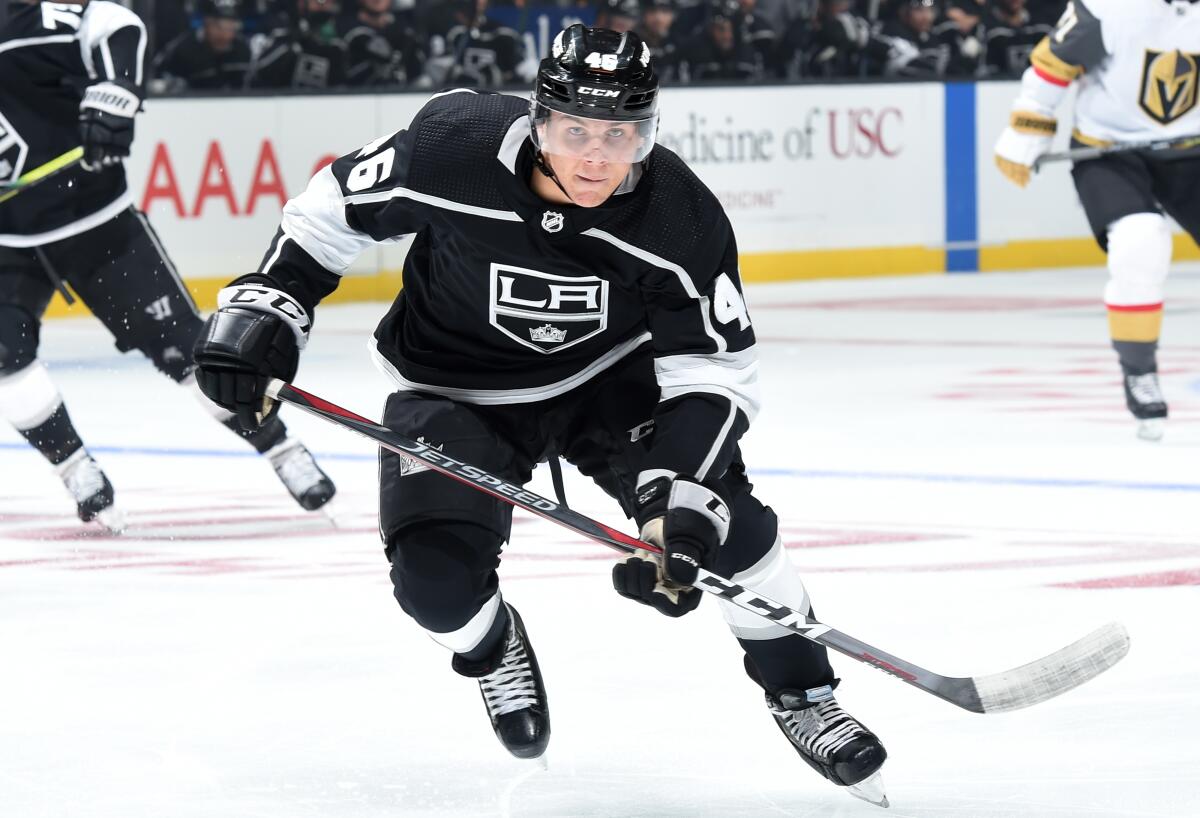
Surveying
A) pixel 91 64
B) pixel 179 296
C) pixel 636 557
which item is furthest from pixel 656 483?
pixel 91 64

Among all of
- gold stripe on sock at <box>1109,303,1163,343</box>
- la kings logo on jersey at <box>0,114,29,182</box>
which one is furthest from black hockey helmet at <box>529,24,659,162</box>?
gold stripe on sock at <box>1109,303,1163,343</box>

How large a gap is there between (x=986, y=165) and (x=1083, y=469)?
624 cm

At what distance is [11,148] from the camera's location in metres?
4.73

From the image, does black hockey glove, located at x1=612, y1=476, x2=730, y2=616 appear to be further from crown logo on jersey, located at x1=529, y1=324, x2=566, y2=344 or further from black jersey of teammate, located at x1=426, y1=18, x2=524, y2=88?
black jersey of teammate, located at x1=426, y1=18, x2=524, y2=88

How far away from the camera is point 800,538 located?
4.26 metres

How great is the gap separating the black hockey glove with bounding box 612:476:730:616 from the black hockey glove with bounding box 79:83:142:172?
242 centimetres

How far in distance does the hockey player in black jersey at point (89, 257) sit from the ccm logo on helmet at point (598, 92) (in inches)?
84.0

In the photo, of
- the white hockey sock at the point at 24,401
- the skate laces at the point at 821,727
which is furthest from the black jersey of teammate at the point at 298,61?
the skate laces at the point at 821,727

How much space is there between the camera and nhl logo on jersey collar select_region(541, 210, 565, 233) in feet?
8.26

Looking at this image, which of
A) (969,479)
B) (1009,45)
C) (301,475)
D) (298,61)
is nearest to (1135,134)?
(969,479)

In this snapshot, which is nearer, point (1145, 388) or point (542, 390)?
point (542, 390)

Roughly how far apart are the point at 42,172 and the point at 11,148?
21 cm

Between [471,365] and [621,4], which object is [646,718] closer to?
[471,365]

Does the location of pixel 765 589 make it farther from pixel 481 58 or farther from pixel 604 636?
pixel 481 58
